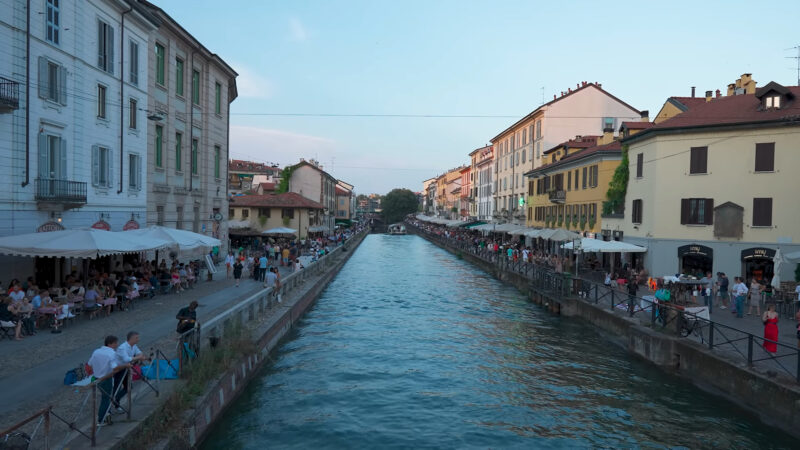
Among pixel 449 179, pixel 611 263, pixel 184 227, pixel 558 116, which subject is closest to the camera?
pixel 184 227

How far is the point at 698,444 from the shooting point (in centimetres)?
1066

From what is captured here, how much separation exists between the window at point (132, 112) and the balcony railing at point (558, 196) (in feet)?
93.5

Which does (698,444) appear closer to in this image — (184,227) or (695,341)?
(695,341)

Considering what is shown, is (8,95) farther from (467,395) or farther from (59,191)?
(467,395)

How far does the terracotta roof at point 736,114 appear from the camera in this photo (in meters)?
23.1

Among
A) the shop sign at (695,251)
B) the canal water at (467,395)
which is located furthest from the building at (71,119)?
the shop sign at (695,251)

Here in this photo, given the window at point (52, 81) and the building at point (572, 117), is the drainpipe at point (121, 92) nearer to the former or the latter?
the window at point (52, 81)

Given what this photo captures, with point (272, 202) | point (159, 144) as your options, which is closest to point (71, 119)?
point (159, 144)

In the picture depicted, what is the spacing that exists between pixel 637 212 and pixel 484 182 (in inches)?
1971

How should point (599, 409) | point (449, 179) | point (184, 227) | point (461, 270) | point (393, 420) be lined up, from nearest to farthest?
point (393, 420)
point (599, 409)
point (184, 227)
point (461, 270)
point (449, 179)

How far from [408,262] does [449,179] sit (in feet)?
245

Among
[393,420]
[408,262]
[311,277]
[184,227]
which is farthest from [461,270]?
[393,420]

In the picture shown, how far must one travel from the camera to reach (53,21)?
17.3 meters

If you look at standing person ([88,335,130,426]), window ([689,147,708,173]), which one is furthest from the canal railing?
standing person ([88,335,130,426])
